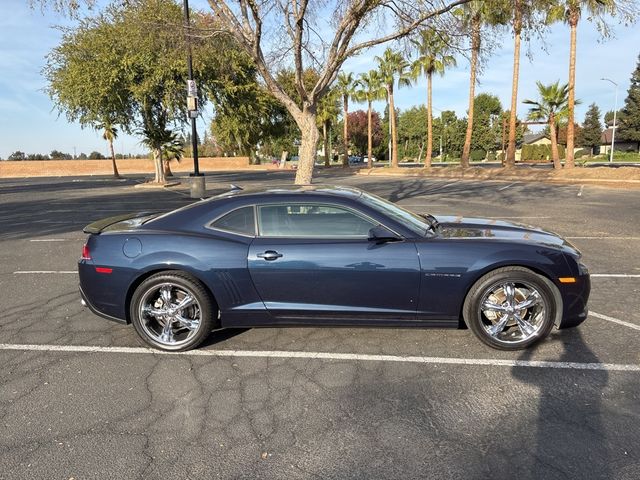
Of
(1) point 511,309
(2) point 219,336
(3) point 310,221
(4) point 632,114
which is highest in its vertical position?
(4) point 632,114

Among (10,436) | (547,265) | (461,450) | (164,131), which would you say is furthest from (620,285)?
(164,131)

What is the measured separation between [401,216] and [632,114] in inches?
2846

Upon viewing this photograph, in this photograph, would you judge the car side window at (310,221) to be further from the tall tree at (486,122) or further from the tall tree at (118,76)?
the tall tree at (486,122)

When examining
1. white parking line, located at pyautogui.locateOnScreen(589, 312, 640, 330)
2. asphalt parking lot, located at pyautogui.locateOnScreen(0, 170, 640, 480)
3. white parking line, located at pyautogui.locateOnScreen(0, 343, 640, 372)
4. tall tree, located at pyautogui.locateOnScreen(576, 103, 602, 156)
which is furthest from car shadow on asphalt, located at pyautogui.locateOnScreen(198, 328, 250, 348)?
tall tree, located at pyautogui.locateOnScreen(576, 103, 602, 156)

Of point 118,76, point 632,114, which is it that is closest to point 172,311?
point 118,76

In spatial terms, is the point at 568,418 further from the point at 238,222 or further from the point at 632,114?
the point at 632,114

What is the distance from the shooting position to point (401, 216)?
4094mm

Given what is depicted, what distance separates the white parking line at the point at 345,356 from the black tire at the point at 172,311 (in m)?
0.11

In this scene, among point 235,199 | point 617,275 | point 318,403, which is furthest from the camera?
point 617,275

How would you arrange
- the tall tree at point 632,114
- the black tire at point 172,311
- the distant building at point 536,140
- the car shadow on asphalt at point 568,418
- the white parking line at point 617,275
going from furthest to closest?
the distant building at point 536,140, the tall tree at point 632,114, the white parking line at point 617,275, the black tire at point 172,311, the car shadow on asphalt at point 568,418

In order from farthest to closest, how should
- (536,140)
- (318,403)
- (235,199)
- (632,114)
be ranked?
(536,140) → (632,114) → (235,199) → (318,403)

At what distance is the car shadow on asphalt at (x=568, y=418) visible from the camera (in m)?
2.38

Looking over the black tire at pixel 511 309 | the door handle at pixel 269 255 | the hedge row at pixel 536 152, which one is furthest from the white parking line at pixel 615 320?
the hedge row at pixel 536 152

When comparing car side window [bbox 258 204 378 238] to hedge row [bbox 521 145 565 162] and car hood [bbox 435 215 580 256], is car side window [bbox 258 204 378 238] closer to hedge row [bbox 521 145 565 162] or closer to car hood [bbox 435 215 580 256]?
car hood [bbox 435 215 580 256]
